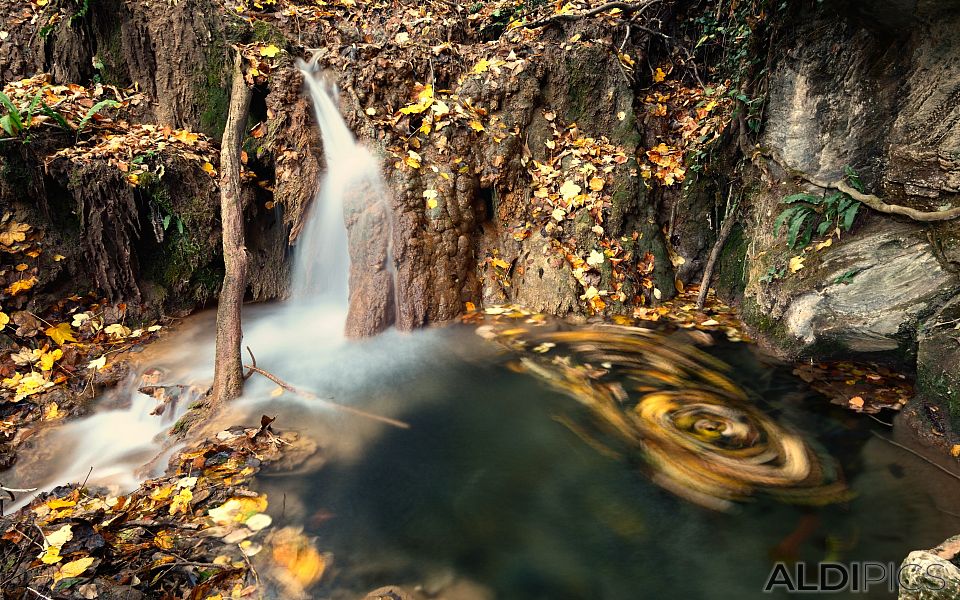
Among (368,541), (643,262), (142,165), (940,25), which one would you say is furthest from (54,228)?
(940,25)

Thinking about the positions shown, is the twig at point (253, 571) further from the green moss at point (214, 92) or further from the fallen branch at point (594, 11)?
the fallen branch at point (594, 11)

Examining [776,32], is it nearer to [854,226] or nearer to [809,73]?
[809,73]

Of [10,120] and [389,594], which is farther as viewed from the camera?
[10,120]

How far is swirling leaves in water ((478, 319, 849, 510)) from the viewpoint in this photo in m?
3.23

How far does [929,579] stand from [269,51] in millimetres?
7839

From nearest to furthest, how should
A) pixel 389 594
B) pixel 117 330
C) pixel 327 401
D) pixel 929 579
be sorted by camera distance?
pixel 929 579 → pixel 389 594 → pixel 327 401 → pixel 117 330

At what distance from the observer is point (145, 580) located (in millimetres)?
2424

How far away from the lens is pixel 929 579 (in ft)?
6.45

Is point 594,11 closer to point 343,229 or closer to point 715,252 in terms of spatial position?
point 715,252

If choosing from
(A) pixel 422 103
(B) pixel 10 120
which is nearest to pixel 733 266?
(A) pixel 422 103

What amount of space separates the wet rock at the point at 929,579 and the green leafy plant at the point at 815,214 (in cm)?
342

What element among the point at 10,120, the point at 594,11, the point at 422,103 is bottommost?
the point at 10,120

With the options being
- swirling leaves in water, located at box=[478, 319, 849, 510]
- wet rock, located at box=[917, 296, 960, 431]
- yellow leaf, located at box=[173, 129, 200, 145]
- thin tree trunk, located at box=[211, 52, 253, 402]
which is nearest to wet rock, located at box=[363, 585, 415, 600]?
swirling leaves in water, located at box=[478, 319, 849, 510]

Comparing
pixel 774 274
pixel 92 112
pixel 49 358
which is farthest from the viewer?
pixel 92 112
